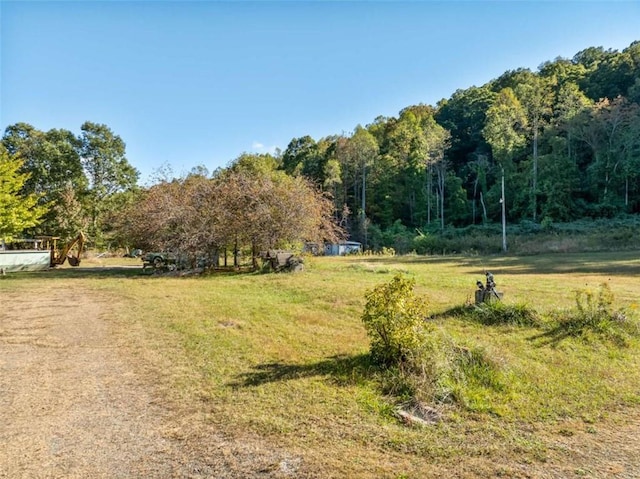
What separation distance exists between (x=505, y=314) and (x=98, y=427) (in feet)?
18.7

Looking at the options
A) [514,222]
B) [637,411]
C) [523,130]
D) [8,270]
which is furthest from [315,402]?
[523,130]

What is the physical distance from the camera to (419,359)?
14.2ft

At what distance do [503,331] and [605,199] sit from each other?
34.2m

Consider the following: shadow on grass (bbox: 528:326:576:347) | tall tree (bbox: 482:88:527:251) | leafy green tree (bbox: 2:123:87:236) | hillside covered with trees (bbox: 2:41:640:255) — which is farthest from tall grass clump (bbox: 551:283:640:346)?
tall tree (bbox: 482:88:527:251)

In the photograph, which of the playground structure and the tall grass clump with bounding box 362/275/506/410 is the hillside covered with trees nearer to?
the playground structure

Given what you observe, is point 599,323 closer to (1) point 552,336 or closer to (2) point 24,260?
(1) point 552,336

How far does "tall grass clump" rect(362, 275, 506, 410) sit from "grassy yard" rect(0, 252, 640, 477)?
3.8 inches

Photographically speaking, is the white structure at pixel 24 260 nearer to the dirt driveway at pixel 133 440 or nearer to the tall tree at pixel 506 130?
the dirt driveway at pixel 133 440

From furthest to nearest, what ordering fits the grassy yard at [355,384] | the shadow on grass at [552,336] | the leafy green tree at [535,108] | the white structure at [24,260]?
1. the leafy green tree at [535,108]
2. the white structure at [24,260]
3. the shadow on grass at [552,336]
4. the grassy yard at [355,384]

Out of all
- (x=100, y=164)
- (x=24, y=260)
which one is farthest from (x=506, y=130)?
(x=24, y=260)

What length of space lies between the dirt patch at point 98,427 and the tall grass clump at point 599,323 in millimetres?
4802

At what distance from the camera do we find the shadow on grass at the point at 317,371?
4352mm

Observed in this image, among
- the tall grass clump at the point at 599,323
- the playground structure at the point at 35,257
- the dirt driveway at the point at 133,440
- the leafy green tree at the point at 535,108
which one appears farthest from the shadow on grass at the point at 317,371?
the leafy green tree at the point at 535,108

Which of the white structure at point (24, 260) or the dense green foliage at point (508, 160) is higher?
the dense green foliage at point (508, 160)
